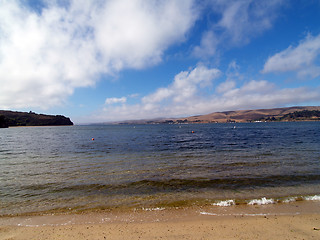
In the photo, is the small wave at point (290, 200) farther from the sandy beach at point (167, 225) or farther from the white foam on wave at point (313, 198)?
the sandy beach at point (167, 225)

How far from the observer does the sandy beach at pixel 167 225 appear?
6359mm

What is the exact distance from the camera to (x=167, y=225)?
7020 mm

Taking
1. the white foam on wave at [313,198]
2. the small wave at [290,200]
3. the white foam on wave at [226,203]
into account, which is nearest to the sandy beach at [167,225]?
the white foam on wave at [226,203]

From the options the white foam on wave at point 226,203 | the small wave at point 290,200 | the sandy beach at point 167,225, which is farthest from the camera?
the small wave at point 290,200

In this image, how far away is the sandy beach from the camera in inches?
250

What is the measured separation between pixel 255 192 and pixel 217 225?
15.7 feet

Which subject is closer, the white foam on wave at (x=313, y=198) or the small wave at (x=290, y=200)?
the small wave at (x=290, y=200)

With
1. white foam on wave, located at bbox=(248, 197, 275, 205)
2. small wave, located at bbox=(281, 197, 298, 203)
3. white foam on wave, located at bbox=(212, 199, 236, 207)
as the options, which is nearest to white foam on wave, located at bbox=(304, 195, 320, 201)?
small wave, located at bbox=(281, 197, 298, 203)

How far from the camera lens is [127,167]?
17.0 metres

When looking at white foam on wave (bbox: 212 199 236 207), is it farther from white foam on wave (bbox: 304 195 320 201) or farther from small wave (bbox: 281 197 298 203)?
white foam on wave (bbox: 304 195 320 201)

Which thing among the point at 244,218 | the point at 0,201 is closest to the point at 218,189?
the point at 244,218

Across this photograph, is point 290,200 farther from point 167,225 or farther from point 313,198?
point 167,225

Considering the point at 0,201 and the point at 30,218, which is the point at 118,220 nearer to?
the point at 30,218

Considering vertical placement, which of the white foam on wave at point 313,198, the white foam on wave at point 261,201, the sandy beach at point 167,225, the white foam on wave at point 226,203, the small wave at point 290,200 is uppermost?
the sandy beach at point 167,225
